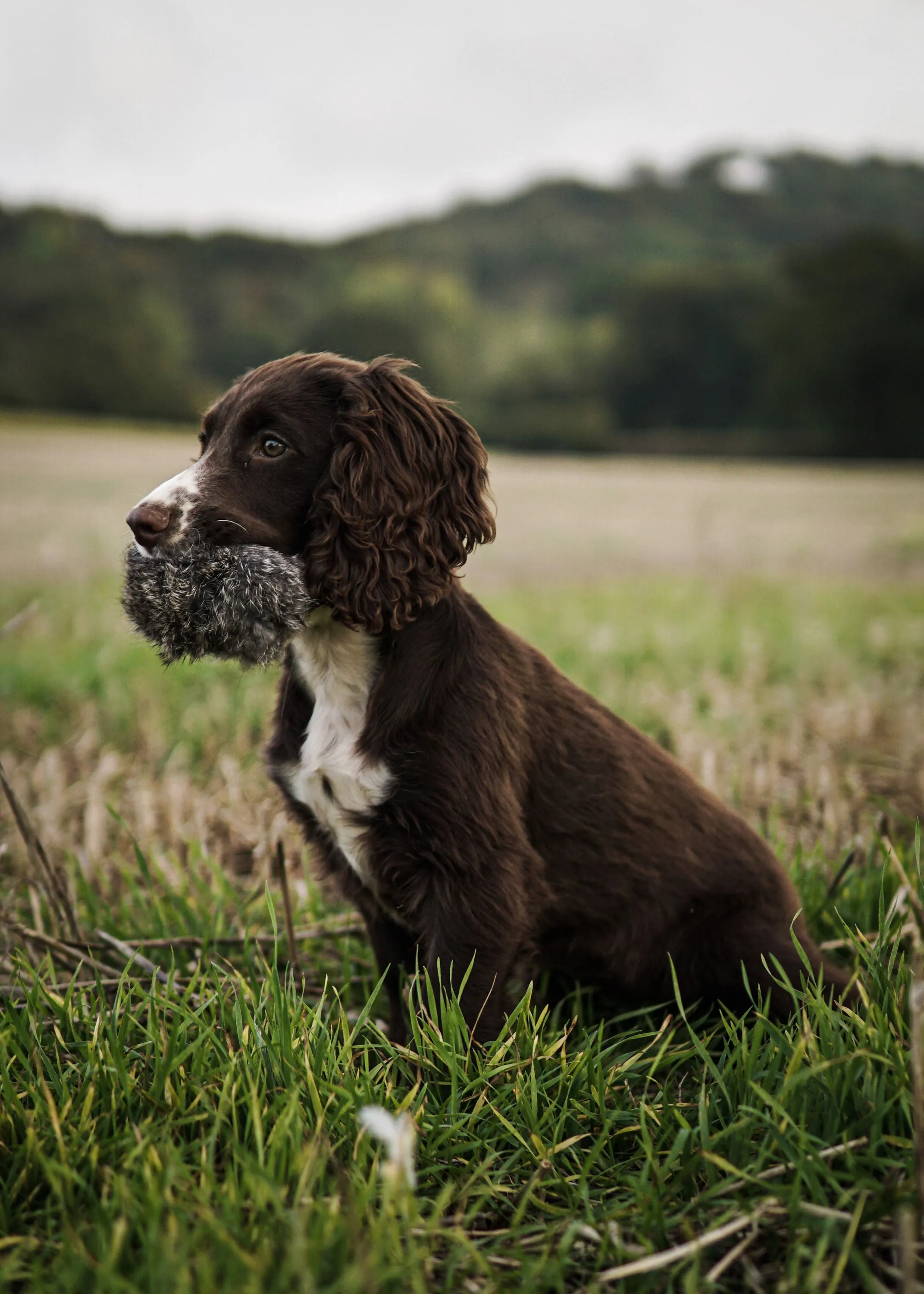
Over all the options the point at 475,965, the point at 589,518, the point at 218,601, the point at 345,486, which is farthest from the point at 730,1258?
the point at 589,518

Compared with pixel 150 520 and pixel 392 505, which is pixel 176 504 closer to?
pixel 150 520

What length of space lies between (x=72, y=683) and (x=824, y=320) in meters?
42.9

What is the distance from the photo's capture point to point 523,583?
10.4m

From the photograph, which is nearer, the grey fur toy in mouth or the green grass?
the green grass

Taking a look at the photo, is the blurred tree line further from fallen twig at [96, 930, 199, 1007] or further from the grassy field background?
fallen twig at [96, 930, 199, 1007]

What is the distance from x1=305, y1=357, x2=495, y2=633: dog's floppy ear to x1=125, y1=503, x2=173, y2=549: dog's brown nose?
324 millimetres

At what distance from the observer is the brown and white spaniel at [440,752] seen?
Result: 7.15ft

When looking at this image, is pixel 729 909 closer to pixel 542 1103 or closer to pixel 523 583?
pixel 542 1103

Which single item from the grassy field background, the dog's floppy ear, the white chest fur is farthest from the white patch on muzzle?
the grassy field background

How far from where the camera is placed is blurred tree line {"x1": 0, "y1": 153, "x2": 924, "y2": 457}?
29.9m

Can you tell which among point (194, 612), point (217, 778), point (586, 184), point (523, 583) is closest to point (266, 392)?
point (194, 612)

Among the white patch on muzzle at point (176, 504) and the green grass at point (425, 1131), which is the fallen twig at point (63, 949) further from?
the white patch on muzzle at point (176, 504)

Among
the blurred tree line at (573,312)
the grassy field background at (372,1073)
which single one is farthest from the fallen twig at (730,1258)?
the blurred tree line at (573,312)

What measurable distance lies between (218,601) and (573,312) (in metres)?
52.6
